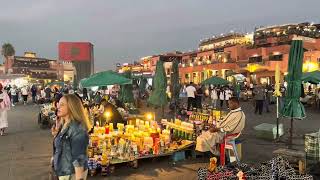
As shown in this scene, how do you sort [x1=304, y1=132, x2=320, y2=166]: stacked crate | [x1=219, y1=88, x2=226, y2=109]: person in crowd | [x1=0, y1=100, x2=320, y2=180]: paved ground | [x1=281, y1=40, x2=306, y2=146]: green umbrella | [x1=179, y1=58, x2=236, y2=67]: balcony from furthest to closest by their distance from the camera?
[x1=179, y1=58, x2=236, y2=67]: balcony → [x1=219, y1=88, x2=226, y2=109]: person in crowd → [x1=281, y1=40, x2=306, y2=146]: green umbrella → [x1=0, y1=100, x2=320, y2=180]: paved ground → [x1=304, y1=132, x2=320, y2=166]: stacked crate

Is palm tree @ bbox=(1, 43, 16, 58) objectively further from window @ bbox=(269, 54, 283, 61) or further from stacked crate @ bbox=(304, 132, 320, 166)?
stacked crate @ bbox=(304, 132, 320, 166)

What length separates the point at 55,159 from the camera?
379 centimetres

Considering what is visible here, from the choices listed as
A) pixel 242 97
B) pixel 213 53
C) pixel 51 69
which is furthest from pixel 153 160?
pixel 51 69

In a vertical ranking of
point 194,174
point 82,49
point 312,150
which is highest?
point 82,49

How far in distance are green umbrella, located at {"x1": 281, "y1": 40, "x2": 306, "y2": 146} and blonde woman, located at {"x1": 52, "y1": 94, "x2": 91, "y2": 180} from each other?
674 cm

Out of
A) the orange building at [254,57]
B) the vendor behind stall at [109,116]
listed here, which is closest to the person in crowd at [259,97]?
the vendor behind stall at [109,116]

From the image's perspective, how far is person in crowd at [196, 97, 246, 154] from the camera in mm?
7477

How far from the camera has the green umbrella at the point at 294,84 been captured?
9.05 metres

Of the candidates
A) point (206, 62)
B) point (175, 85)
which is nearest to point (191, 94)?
point (175, 85)

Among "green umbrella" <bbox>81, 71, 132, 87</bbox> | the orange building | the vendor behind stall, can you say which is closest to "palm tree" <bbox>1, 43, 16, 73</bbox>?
the orange building

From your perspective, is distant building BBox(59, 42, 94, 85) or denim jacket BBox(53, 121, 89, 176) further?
distant building BBox(59, 42, 94, 85)

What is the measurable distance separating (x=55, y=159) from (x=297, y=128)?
1209cm

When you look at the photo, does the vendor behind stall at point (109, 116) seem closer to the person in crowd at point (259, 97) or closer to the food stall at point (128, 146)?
the food stall at point (128, 146)

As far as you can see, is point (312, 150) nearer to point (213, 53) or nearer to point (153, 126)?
point (153, 126)
